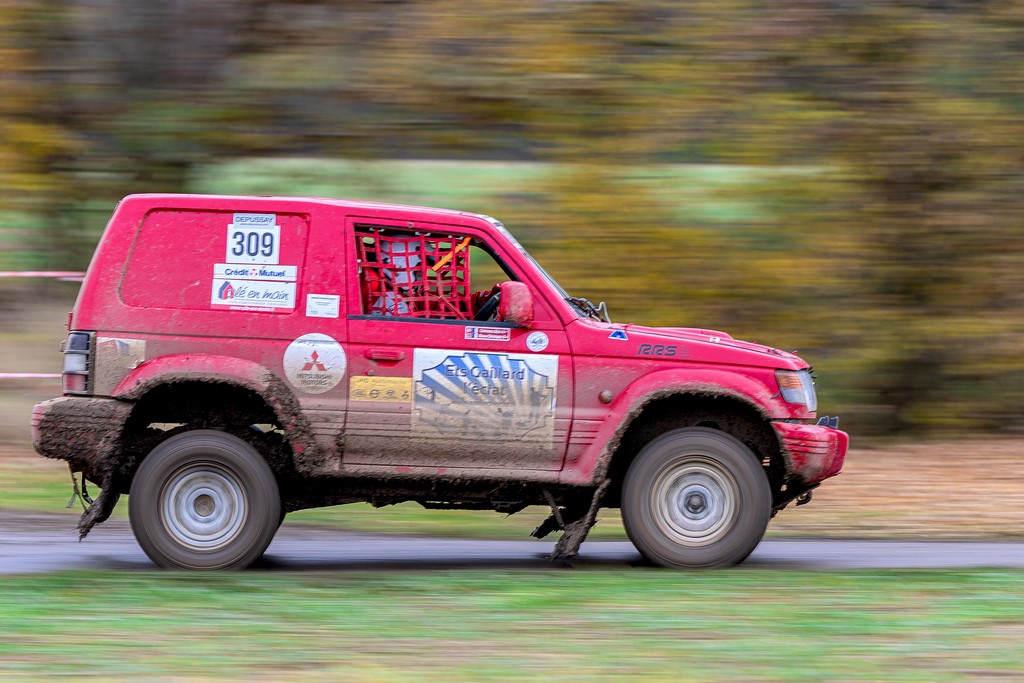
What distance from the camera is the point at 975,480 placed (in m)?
11.9

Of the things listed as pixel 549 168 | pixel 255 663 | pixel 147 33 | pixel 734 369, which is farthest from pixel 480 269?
pixel 147 33

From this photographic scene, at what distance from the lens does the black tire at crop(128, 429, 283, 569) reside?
7.52 metres

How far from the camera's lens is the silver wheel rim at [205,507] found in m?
7.57

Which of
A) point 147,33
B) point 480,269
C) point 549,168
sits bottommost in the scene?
point 480,269

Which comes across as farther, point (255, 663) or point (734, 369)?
point (734, 369)

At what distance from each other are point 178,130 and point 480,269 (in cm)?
558

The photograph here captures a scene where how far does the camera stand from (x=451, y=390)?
7.57 m

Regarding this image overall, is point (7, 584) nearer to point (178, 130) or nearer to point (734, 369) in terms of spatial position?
point (734, 369)

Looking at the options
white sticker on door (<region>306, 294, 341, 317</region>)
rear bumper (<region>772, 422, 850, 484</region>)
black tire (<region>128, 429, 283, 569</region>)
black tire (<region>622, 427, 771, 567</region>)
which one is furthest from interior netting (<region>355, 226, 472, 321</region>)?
→ rear bumper (<region>772, 422, 850, 484</region>)

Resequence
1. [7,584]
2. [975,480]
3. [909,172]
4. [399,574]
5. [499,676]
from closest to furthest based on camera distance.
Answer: [499,676] < [7,584] < [399,574] < [975,480] < [909,172]

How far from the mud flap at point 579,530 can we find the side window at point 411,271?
126cm

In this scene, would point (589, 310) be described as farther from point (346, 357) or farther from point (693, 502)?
point (346, 357)

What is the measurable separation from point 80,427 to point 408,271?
2022mm

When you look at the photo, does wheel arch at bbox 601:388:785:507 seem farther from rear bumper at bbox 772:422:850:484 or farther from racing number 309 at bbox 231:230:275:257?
racing number 309 at bbox 231:230:275:257
